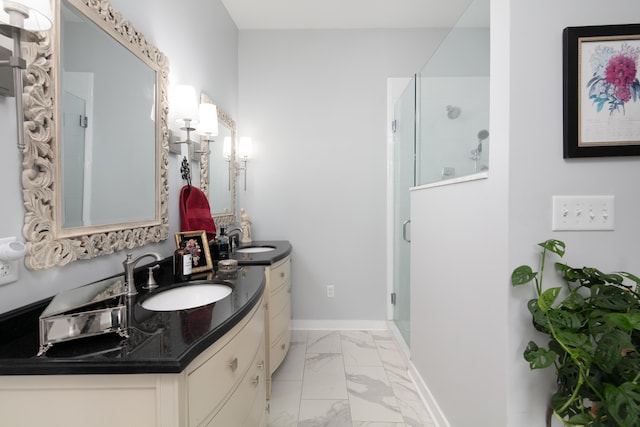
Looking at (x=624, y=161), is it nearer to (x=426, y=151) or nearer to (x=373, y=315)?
(x=426, y=151)

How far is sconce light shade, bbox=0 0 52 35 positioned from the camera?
2.15 feet

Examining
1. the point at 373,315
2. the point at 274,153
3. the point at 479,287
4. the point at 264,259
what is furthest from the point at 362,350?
the point at 274,153

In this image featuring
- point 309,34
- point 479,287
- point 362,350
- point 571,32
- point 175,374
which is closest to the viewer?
point 175,374

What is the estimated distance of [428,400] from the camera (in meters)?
1.74

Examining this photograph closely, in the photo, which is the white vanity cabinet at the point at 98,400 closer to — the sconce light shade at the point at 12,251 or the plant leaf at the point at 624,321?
the sconce light shade at the point at 12,251

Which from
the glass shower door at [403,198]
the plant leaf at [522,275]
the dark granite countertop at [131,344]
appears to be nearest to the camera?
the dark granite countertop at [131,344]

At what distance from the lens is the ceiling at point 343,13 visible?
248cm

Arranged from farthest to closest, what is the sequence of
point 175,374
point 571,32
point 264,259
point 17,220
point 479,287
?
point 264,259, point 479,287, point 571,32, point 17,220, point 175,374

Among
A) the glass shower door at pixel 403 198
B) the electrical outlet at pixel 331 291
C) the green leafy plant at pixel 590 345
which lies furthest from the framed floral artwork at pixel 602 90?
the electrical outlet at pixel 331 291

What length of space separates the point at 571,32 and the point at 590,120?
31cm

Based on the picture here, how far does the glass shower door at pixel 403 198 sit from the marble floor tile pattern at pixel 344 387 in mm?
323

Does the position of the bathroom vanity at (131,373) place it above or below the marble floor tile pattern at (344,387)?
above

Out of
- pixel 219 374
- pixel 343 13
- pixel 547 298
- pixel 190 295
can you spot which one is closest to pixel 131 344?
pixel 219 374

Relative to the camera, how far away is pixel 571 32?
0.99 metres
